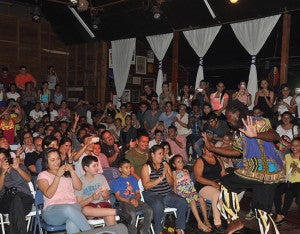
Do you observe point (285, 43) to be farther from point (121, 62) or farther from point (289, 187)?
point (121, 62)

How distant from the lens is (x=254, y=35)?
33.0ft

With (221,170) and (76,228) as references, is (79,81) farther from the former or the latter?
(76,228)

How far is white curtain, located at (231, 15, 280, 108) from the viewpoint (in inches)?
382

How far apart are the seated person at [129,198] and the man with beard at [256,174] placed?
103 cm

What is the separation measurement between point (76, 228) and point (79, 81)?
1124cm

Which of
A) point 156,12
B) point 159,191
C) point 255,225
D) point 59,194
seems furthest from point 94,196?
point 156,12

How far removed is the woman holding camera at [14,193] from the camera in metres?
4.56

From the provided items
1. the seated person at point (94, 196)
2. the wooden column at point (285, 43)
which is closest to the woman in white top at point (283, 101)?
the wooden column at point (285, 43)

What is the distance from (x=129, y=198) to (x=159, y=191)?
0.50 metres

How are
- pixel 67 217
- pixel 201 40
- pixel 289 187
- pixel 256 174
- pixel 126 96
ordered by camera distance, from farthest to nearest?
pixel 126 96, pixel 201 40, pixel 289 187, pixel 256 174, pixel 67 217

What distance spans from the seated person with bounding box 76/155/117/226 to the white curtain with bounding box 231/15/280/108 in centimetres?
603

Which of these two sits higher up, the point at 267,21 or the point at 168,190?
the point at 267,21

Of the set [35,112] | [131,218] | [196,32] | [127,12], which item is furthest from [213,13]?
[131,218]

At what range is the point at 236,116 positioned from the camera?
4.50 meters
